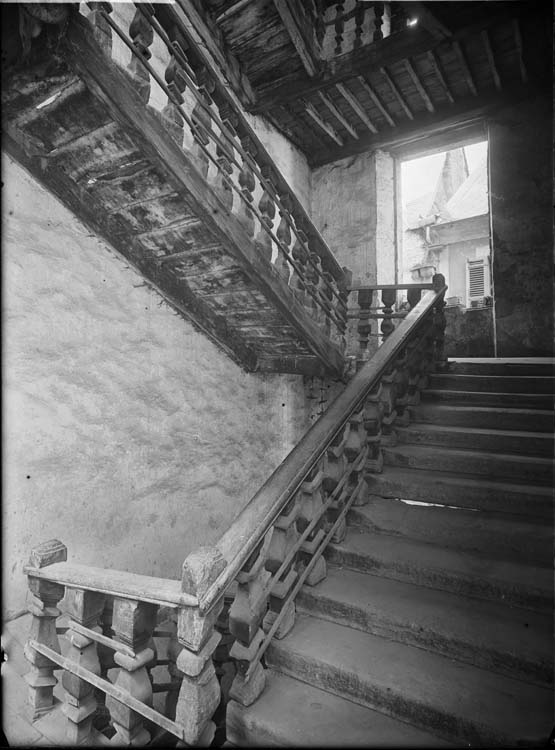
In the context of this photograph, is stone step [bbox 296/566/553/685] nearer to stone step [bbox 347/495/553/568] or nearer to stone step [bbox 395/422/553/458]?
stone step [bbox 347/495/553/568]

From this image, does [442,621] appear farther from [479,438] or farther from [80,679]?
[80,679]

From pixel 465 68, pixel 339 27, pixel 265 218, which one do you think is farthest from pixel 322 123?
pixel 265 218

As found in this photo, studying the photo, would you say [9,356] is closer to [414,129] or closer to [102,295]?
[102,295]

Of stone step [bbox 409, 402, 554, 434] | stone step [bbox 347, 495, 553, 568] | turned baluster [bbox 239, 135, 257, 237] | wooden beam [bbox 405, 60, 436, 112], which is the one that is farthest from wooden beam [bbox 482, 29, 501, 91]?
stone step [bbox 347, 495, 553, 568]

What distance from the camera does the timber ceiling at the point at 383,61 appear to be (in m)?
4.86

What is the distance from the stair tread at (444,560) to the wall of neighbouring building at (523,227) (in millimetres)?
4732

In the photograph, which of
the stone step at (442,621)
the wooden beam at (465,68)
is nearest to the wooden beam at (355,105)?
the wooden beam at (465,68)

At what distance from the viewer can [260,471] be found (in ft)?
17.0

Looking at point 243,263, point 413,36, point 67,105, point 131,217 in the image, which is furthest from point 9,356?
point 413,36

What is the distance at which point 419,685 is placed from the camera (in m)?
1.91

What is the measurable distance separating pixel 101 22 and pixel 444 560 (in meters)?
3.61

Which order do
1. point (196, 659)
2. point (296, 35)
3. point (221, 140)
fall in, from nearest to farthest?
point (196, 659), point (221, 140), point (296, 35)

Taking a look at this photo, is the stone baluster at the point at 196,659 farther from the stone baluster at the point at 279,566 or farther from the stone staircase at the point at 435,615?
the stone baluster at the point at 279,566

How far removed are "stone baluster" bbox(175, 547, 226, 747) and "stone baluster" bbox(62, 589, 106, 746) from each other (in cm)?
56
